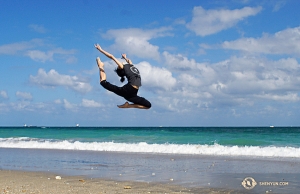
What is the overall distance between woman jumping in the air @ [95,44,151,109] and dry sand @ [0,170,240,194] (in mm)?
3171

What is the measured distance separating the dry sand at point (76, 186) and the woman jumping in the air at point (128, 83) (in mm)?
3171

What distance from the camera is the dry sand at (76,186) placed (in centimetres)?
1031

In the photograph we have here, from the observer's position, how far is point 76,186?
1109 centimetres

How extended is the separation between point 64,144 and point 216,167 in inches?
759

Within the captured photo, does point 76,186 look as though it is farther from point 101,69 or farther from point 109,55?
point 109,55

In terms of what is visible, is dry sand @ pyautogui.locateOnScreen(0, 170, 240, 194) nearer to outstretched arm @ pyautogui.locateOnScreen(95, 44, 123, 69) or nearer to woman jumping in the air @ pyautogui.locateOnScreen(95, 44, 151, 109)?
woman jumping in the air @ pyautogui.locateOnScreen(95, 44, 151, 109)

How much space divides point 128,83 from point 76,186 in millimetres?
4461

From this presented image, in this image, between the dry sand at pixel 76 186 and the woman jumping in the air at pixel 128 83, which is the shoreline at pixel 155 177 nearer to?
the dry sand at pixel 76 186

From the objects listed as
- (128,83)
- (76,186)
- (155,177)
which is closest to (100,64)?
(128,83)

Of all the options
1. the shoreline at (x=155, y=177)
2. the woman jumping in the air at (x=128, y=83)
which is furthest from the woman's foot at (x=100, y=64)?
Answer: the shoreline at (x=155, y=177)

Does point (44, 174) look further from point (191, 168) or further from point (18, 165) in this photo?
point (191, 168)

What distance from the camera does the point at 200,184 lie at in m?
11.5

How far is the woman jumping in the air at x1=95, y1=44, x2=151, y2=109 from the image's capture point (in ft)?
27.2

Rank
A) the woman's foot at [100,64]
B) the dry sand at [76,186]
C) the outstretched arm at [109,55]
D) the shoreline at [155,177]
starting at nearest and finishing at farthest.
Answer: the outstretched arm at [109,55] < the woman's foot at [100,64] < the dry sand at [76,186] < the shoreline at [155,177]
